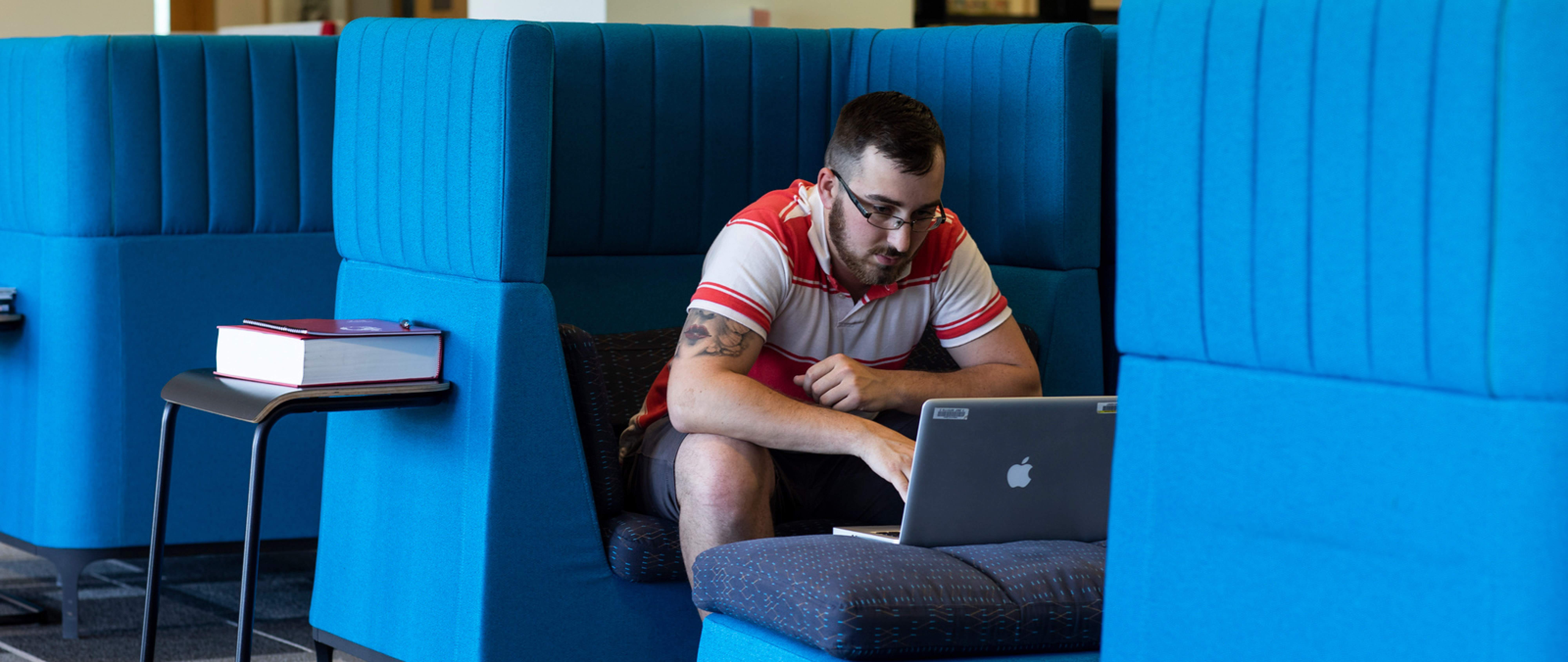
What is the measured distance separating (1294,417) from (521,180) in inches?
50.6

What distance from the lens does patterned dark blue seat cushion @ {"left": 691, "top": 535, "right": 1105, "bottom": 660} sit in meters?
1.72

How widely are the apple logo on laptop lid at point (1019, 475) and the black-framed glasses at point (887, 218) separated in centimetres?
49

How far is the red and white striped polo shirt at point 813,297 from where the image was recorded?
2.30 metres

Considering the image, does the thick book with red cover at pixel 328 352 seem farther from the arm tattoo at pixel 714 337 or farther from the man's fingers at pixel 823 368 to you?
the man's fingers at pixel 823 368

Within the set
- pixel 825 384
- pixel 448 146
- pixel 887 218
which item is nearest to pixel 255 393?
pixel 448 146

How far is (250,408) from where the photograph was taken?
209 cm

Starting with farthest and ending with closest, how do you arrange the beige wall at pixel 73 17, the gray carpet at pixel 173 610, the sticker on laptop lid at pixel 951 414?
the beige wall at pixel 73 17 < the gray carpet at pixel 173 610 < the sticker on laptop lid at pixel 951 414

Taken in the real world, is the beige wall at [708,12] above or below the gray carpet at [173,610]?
above

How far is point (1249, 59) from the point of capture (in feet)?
4.13

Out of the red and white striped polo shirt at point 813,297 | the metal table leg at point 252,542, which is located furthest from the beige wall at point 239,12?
the metal table leg at point 252,542

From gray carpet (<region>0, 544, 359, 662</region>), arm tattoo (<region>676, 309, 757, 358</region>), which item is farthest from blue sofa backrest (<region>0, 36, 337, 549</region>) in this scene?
arm tattoo (<region>676, 309, 757, 358</region>)

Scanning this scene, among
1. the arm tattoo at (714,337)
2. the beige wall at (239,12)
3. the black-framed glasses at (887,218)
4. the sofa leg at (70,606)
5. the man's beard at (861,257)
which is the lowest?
the sofa leg at (70,606)

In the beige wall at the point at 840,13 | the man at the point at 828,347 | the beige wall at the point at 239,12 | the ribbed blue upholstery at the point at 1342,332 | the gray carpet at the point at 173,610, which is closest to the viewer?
the ribbed blue upholstery at the point at 1342,332

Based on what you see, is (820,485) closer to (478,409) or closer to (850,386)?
(850,386)
